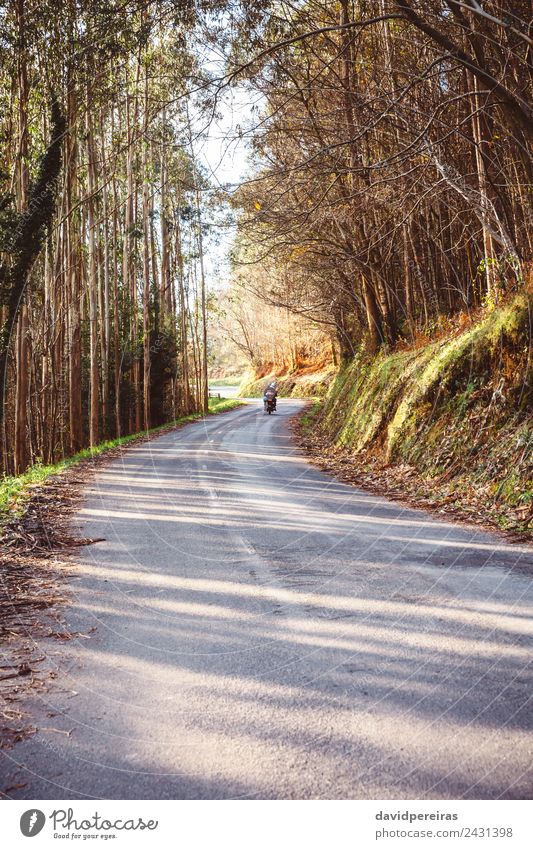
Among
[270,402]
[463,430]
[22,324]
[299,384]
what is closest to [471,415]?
[463,430]

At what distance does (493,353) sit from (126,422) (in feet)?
70.4

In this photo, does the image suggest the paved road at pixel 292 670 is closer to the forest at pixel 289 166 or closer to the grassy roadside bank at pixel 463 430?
the grassy roadside bank at pixel 463 430

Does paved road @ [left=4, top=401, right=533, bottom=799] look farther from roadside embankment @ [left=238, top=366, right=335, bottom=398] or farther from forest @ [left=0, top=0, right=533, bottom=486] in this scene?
roadside embankment @ [left=238, top=366, right=335, bottom=398]

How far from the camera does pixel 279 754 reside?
2359 mm

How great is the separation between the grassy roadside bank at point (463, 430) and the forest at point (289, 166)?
79 centimetres

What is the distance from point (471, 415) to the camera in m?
9.24

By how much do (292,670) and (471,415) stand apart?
6.97 m

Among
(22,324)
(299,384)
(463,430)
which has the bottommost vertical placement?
(463,430)

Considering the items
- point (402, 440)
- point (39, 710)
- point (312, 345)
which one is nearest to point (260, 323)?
point (312, 345)

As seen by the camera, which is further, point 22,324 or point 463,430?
point 22,324

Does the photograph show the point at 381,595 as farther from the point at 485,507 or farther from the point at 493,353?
the point at 493,353

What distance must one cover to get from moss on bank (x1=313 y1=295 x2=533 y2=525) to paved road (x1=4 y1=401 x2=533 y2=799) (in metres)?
1.77

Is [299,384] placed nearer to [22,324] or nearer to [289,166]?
[22,324]

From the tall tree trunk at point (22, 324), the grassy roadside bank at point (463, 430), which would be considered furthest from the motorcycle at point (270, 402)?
the grassy roadside bank at point (463, 430)
